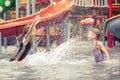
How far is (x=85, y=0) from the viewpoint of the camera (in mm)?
15031

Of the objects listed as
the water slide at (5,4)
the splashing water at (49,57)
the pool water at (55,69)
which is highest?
the water slide at (5,4)

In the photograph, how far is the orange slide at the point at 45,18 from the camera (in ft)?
36.2

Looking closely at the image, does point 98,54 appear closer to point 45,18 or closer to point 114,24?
point 114,24

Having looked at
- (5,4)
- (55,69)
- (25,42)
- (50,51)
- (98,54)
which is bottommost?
(50,51)

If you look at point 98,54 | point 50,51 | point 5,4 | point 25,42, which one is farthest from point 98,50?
point 5,4

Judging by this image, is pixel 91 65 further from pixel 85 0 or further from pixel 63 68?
pixel 85 0

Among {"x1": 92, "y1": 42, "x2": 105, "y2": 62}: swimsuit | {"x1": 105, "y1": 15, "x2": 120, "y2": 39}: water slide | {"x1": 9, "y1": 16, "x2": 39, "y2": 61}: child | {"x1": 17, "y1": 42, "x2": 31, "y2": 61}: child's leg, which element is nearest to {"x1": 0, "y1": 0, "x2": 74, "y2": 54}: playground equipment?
{"x1": 9, "y1": 16, "x2": 39, "y2": 61}: child

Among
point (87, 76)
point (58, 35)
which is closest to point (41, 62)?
point (87, 76)

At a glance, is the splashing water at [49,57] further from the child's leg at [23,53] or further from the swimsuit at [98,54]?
the swimsuit at [98,54]

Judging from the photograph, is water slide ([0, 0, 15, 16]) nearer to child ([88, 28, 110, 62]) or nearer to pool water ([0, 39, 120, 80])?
pool water ([0, 39, 120, 80])

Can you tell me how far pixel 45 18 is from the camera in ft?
36.4

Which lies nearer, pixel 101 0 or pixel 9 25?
pixel 9 25

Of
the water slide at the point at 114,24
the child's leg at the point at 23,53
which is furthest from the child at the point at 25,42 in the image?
the water slide at the point at 114,24

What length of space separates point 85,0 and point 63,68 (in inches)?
244
